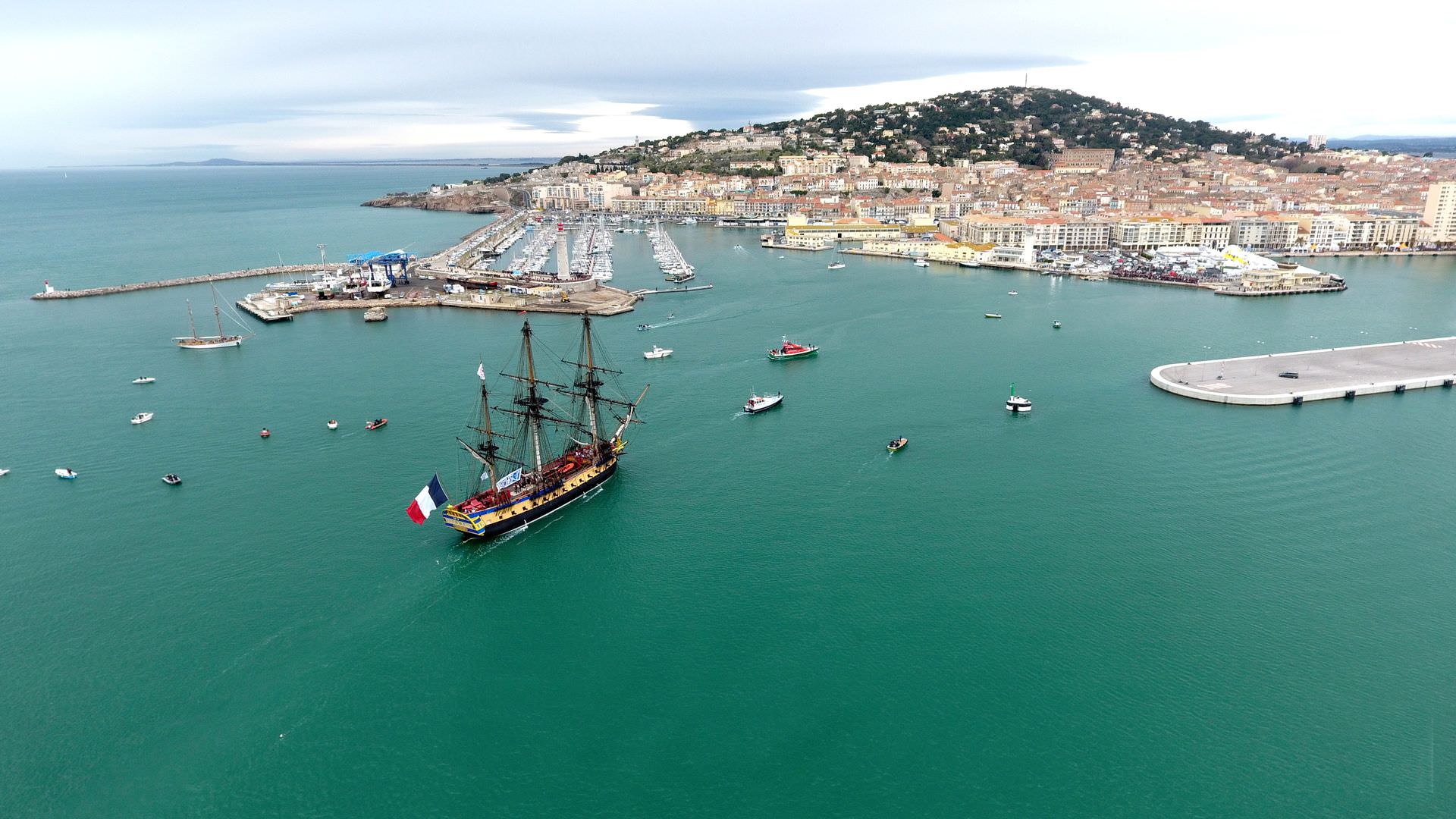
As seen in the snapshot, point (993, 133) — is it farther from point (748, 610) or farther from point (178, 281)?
point (748, 610)

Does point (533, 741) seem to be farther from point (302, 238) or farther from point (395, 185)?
point (395, 185)

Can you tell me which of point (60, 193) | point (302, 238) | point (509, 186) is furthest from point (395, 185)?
point (302, 238)

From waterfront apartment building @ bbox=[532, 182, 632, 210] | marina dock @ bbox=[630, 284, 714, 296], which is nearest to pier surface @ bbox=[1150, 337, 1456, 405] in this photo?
marina dock @ bbox=[630, 284, 714, 296]

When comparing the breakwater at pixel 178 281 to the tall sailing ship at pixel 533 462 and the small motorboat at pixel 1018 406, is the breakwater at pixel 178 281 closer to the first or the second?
the tall sailing ship at pixel 533 462

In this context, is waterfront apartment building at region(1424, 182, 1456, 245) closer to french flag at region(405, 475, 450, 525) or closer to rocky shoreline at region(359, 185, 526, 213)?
french flag at region(405, 475, 450, 525)

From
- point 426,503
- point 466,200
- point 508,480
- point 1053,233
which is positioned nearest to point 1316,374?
point 508,480

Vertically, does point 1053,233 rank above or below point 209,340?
above
